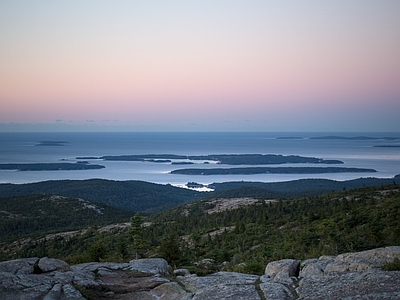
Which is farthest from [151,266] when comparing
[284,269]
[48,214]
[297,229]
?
[48,214]

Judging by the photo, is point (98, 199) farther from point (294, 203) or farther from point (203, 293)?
point (203, 293)

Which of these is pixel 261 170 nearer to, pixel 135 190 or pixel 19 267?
pixel 135 190

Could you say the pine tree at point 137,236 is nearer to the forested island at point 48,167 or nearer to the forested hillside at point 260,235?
the forested hillside at point 260,235

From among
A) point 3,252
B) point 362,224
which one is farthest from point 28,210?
point 362,224

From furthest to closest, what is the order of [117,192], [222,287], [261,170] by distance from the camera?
[261,170] < [117,192] < [222,287]

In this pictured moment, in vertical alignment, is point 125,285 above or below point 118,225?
above

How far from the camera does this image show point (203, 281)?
1073cm

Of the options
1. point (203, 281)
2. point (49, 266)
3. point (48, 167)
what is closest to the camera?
point (203, 281)

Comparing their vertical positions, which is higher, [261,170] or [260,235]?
[260,235]

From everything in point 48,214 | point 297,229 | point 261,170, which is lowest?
point 48,214

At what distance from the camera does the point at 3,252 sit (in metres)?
41.6

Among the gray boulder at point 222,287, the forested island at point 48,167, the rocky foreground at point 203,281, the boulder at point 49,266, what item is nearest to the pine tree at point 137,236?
the rocky foreground at point 203,281

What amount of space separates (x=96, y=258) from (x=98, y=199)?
7569 cm

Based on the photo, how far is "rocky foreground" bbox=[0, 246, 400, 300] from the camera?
8.37 meters
